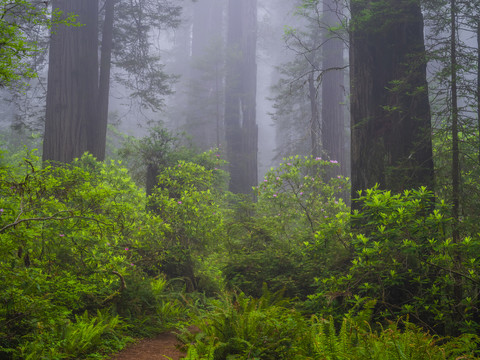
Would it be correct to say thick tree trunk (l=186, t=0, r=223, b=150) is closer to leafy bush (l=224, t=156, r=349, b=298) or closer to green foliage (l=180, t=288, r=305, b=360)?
leafy bush (l=224, t=156, r=349, b=298)

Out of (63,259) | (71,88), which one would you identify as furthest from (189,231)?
(71,88)

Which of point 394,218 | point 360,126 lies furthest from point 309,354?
point 360,126

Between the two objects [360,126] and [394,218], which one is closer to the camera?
[394,218]

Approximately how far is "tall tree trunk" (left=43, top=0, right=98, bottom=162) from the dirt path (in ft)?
17.5

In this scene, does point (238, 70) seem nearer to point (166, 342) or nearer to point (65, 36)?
point (65, 36)

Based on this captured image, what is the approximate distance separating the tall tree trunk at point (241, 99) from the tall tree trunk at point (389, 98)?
8815mm

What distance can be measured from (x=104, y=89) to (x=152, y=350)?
25.1 feet

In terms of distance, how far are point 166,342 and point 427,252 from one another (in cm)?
306

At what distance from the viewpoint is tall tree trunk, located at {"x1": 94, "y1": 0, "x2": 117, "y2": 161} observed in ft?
30.1

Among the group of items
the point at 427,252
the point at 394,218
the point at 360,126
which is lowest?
the point at 427,252

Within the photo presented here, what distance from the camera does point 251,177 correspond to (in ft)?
46.9

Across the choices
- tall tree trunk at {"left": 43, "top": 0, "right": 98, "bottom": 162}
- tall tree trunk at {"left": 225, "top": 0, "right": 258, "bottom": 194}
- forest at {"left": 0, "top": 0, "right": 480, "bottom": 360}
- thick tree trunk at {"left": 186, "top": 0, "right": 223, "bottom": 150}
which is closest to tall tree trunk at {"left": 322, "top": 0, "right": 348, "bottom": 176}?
tall tree trunk at {"left": 225, "top": 0, "right": 258, "bottom": 194}

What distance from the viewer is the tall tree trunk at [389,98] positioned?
15.6 ft

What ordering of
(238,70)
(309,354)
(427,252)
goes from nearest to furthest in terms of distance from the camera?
(309,354) → (427,252) → (238,70)
